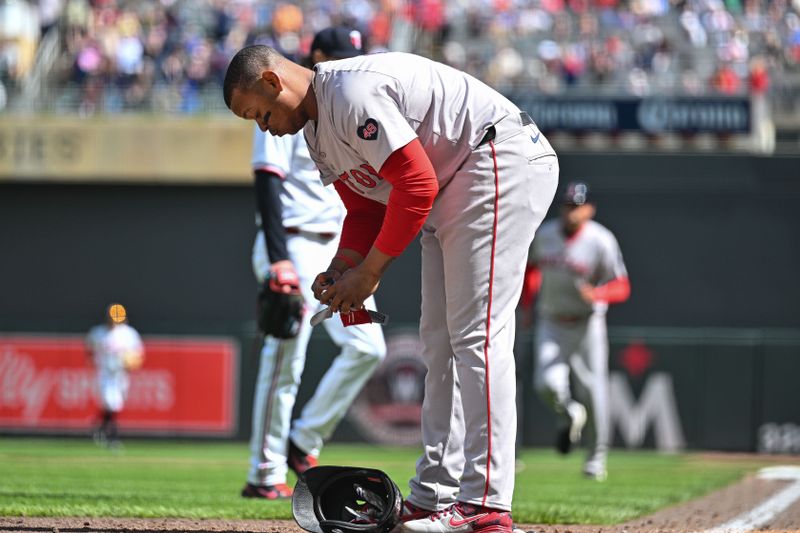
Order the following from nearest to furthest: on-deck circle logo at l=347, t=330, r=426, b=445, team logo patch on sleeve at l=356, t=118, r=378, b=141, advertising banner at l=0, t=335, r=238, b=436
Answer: team logo patch on sleeve at l=356, t=118, r=378, b=141, on-deck circle logo at l=347, t=330, r=426, b=445, advertising banner at l=0, t=335, r=238, b=436

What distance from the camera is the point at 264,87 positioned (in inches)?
162

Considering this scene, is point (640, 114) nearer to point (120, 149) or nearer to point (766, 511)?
point (120, 149)

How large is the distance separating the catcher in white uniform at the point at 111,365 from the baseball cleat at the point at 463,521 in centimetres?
1141

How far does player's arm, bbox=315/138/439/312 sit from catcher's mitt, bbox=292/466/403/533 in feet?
1.98

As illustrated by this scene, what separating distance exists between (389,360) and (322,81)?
11.7 metres

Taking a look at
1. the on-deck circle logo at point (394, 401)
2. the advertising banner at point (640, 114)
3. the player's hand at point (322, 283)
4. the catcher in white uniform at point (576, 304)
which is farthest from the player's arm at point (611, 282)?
the advertising banner at point (640, 114)

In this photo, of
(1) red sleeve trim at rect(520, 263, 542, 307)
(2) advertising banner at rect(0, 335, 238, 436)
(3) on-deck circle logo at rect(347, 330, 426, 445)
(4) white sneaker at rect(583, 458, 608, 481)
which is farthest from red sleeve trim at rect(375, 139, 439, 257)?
(2) advertising banner at rect(0, 335, 238, 436)

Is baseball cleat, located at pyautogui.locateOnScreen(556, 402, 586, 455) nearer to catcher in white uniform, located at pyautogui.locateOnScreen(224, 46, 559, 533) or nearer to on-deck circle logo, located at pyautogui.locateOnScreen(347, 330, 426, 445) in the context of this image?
catcher in white uniform, located at pyautogui.locateOnScreen(224, 46, 559, 533)

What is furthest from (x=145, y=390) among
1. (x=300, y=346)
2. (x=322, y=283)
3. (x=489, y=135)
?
(x=489, y=135)

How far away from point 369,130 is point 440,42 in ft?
52.4

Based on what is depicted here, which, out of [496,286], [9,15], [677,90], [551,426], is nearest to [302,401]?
[551,426]

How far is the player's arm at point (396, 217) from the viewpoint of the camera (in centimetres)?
393

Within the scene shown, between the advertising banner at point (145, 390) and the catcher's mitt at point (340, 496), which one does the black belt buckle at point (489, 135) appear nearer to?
the catcher's mitt at point (340, 496)

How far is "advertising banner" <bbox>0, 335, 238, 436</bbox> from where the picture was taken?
1623 cm
